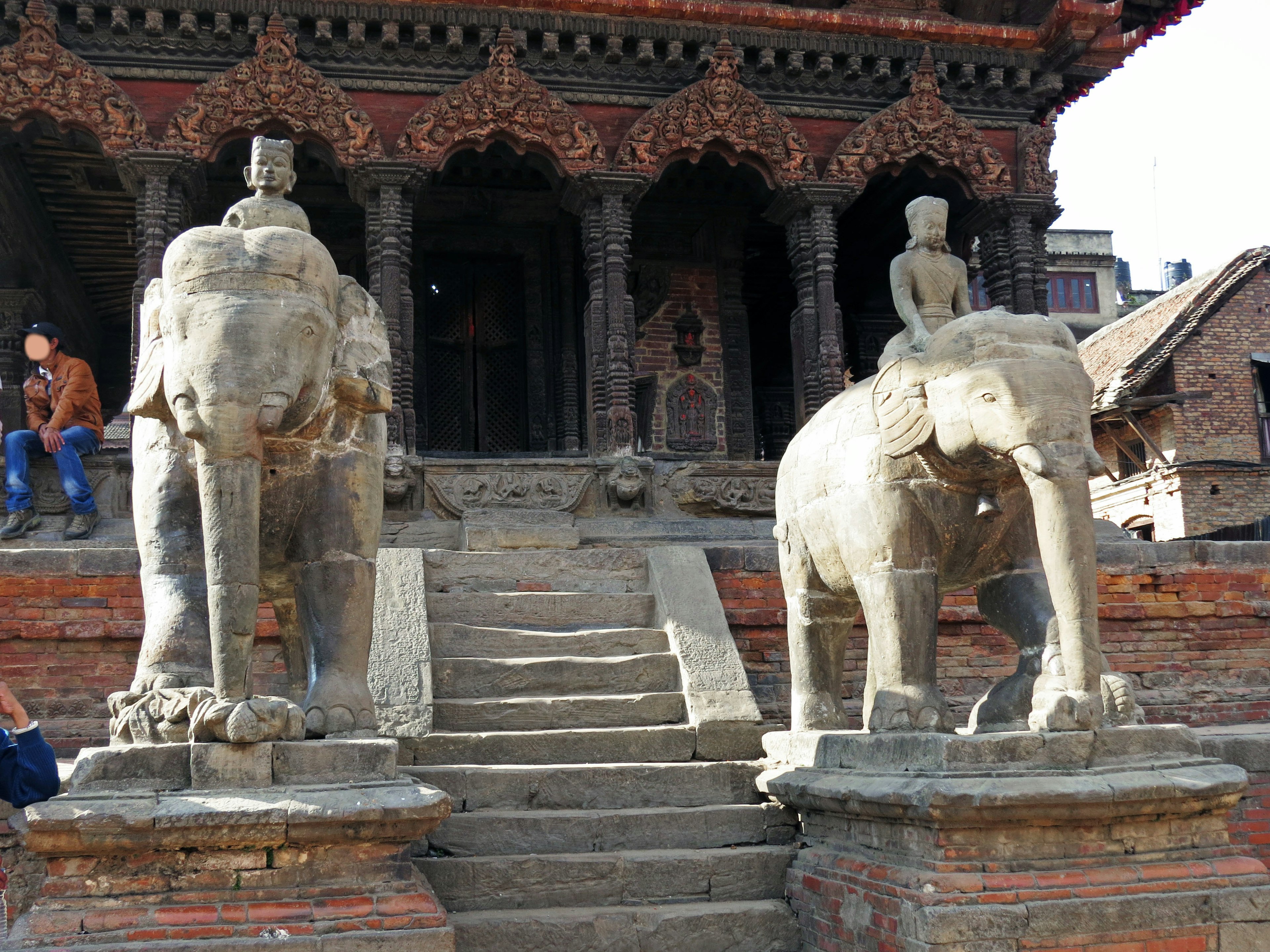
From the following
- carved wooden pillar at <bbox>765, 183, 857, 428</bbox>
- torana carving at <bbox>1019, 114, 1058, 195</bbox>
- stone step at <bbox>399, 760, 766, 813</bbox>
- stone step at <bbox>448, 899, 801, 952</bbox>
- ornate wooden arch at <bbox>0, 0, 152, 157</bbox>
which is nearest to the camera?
stone step at <bbox>448, 899, 801, 952</bbox>

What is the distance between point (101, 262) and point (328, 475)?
12.5 metres

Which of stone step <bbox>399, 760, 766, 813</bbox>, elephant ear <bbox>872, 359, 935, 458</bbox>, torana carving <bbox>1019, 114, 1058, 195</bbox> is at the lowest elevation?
stone step <bbox>399, 760, 766, 813</bbox>

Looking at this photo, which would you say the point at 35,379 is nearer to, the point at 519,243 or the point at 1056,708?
the point at 519,243

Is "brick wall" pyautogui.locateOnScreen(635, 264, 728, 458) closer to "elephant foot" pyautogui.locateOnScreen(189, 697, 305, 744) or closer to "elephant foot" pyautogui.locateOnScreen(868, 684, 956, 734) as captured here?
"elephant foot" pyautogui.locateOnScreen(868, 684, 956, 734)

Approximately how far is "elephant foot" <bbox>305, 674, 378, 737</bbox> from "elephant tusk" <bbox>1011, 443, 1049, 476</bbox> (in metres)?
2.72

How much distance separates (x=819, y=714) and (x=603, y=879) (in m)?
1.39

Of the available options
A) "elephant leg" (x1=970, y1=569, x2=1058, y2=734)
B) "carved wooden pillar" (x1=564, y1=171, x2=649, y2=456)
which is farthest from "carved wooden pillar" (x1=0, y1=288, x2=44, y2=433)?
"elephant leg" (x1=970, y1=569, x2=1058, y2=734)

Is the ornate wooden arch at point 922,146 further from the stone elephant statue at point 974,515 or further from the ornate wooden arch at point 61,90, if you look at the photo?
the stone elephant statue at point 974,515

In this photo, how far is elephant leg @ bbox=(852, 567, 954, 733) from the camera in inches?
213

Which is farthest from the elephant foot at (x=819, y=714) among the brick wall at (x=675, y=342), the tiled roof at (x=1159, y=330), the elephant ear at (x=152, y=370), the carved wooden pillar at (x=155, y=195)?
the tiled roof at (x=1159, y=330)

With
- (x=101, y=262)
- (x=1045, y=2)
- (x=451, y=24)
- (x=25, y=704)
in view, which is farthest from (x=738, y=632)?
(x=101, y=262)

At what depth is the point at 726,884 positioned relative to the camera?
18.7 ft

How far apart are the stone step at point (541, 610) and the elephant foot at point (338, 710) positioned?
2706 mm

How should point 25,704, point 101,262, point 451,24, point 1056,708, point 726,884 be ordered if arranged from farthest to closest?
point 101,262 → point 451,24 → point 25,704 → point 726,884 → point 1056,708
